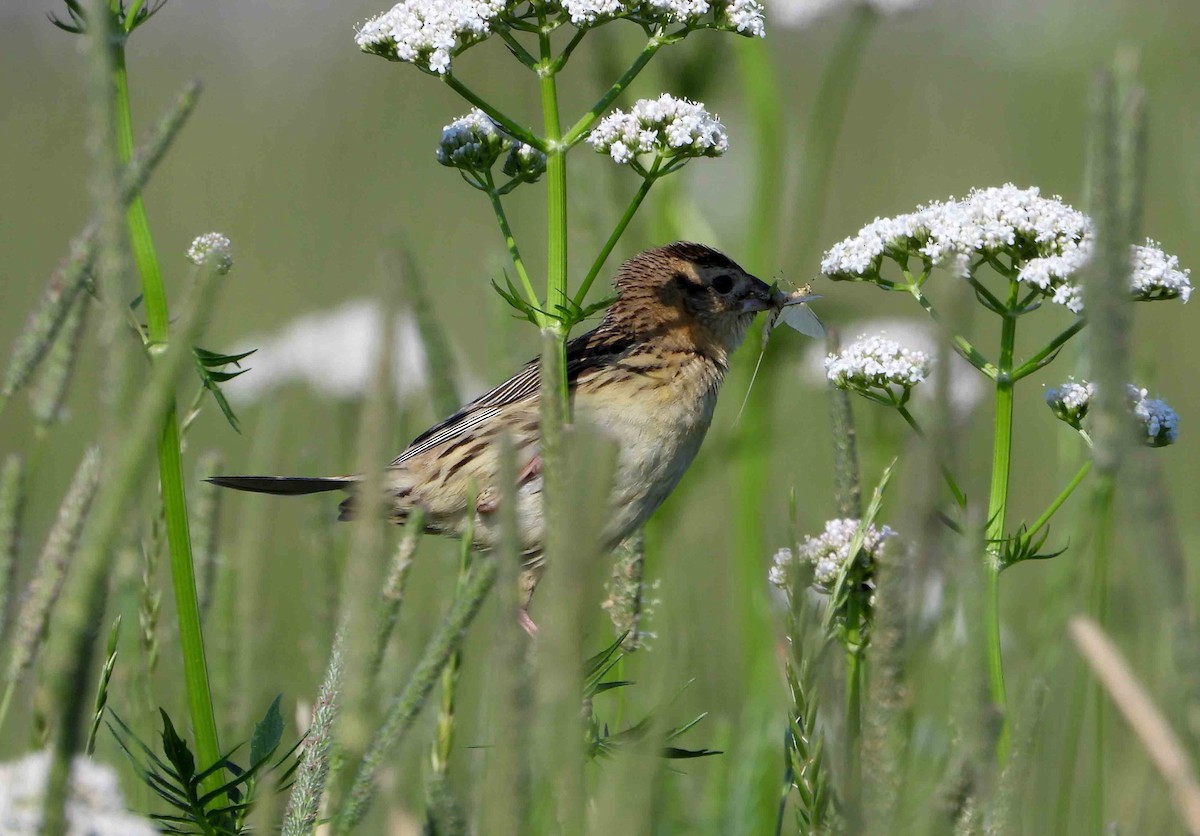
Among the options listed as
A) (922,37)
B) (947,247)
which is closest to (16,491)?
(947,247)

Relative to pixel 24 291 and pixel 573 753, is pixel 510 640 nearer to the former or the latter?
pixel 573 753

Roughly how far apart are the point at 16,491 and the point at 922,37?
1442cm

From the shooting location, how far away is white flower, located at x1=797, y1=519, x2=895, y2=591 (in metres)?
2.16

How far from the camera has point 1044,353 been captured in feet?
7.16

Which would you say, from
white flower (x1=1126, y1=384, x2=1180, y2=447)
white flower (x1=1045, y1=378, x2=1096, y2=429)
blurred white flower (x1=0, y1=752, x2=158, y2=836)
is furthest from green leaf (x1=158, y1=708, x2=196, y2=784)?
white flower (x1=1126, y1=384, x2=1180, y2=447)

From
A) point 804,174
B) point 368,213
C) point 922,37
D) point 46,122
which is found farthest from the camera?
point 922,37

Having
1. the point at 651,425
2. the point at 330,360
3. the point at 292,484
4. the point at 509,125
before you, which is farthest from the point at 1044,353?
the point at 330,360

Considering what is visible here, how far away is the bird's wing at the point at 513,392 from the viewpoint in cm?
353

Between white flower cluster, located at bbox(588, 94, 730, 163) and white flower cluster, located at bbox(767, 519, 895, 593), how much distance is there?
784mm

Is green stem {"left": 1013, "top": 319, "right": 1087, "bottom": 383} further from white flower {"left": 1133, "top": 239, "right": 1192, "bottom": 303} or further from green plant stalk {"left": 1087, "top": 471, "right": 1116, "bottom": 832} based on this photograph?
green plant stalk {"left": 1087, "top": 471, "right": 1116, "bottom": 832}

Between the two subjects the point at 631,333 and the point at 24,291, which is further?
the point at 24,291

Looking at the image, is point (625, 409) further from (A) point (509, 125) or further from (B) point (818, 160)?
(B) point (818, 160)

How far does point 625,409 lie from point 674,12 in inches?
44.2

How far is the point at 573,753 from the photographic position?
121cm
